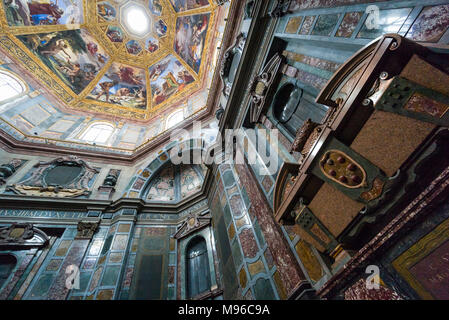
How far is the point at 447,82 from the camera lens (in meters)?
1.28

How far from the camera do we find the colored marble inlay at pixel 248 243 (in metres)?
3.83

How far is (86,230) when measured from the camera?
6000 millimetres

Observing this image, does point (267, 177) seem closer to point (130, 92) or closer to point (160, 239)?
point (160, 239)

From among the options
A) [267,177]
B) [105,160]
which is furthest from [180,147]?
[267,177]

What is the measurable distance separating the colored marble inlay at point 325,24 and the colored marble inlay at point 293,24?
27.6 inches

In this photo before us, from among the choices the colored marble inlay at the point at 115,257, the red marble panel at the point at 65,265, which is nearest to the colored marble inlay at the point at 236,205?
the colored marble inlay at the point at 115,257

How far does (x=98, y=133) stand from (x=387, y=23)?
1304 cm

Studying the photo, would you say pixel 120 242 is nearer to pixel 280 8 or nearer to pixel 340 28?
pixel 340 28

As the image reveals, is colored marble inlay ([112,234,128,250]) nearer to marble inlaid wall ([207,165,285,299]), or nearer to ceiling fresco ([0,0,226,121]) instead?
marble inlaid wall ([207,165,285,299])

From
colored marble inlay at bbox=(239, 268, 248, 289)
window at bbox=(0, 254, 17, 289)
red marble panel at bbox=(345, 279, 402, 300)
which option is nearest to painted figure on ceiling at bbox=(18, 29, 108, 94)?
window at bbox=(0, 254, 17, 289)

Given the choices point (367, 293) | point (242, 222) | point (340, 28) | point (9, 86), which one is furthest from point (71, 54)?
point (367, 293)

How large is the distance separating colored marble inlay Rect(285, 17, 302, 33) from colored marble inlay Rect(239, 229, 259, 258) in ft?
14.8

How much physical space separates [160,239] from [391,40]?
7237mm
